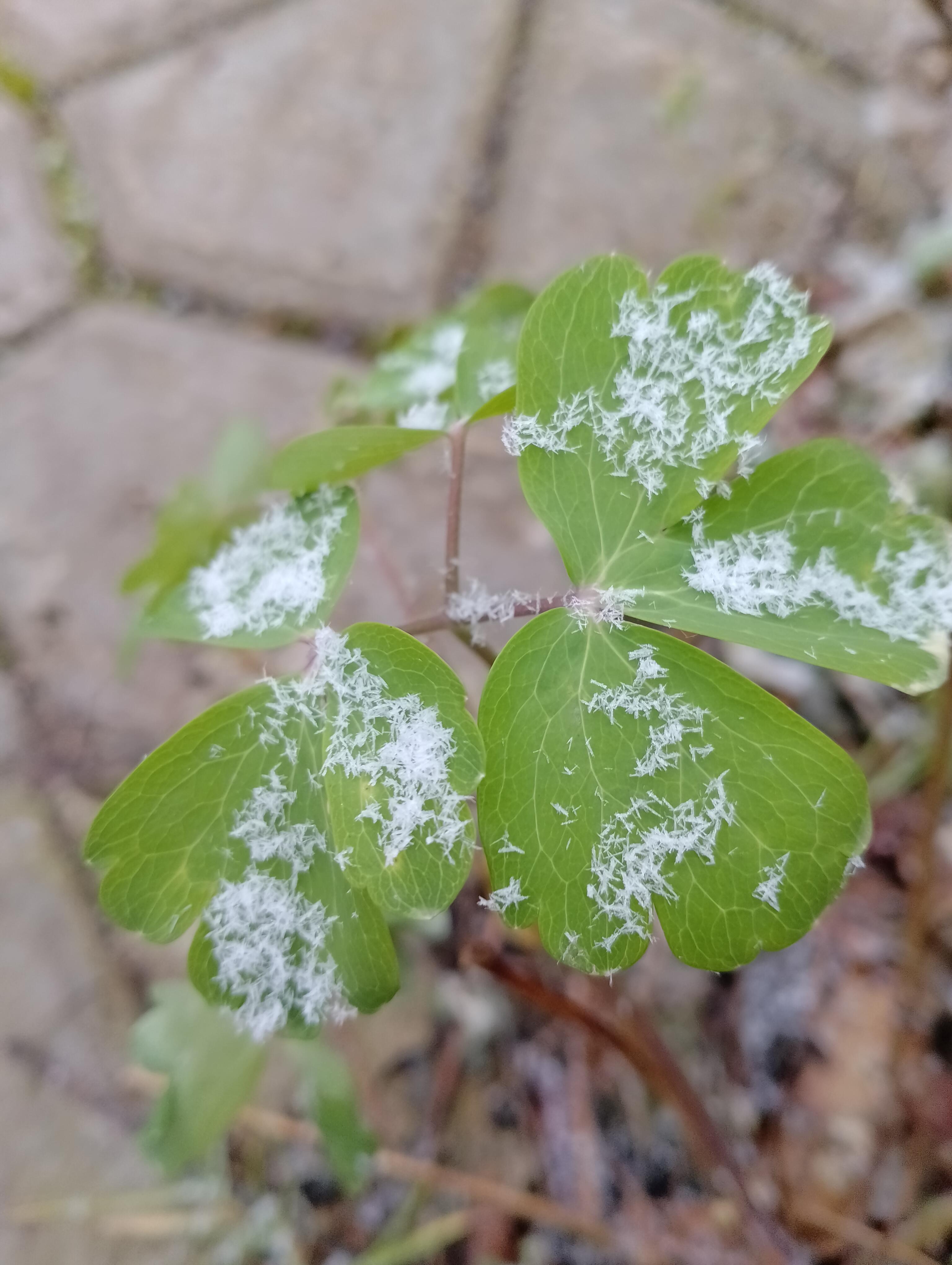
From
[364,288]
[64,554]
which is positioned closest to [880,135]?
[364,288]

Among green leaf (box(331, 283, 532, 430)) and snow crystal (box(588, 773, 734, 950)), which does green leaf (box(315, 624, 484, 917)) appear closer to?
snow crystal (box(588, 773, 734, 950))

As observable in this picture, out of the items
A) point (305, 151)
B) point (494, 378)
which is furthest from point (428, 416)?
point (305, 151)

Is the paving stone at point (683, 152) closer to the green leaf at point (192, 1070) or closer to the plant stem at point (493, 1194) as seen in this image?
the green leaf at point (192, 1070)

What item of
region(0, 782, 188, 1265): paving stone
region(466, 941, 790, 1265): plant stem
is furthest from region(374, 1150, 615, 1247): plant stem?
region(0, 782, 188, 1265): paving stone

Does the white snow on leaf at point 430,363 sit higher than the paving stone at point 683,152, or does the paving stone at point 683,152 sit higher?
the paving stone at point 683,152

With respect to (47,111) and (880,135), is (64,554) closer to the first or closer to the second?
(47,111)

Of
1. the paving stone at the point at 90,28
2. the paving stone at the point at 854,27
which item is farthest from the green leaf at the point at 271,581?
the paving stone at the point at 854,27
